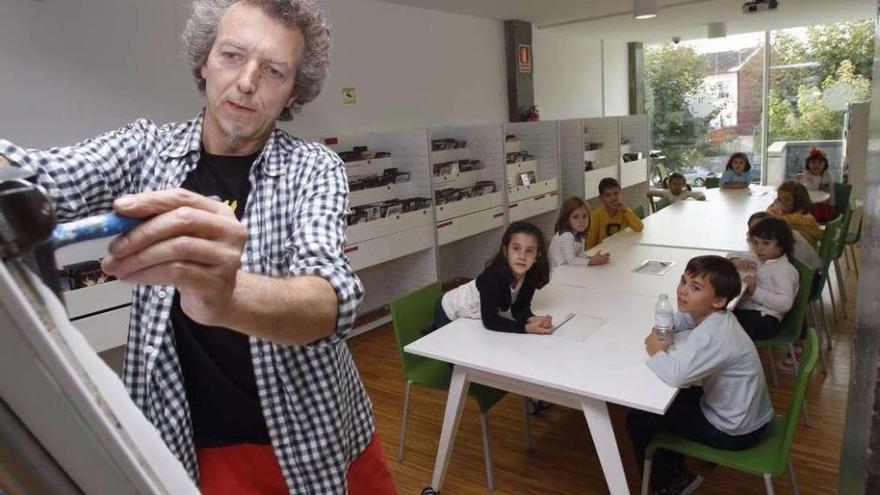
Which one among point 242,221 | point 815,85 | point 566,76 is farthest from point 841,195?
point 242,221

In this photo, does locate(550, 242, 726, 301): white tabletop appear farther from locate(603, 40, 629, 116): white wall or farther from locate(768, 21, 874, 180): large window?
locate(768, 21, 874, 180): large window

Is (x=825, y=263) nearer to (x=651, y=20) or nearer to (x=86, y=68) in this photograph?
(x=651, y=20)

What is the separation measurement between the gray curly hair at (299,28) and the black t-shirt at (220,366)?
0.17 metres

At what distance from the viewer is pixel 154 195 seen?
1.44ft

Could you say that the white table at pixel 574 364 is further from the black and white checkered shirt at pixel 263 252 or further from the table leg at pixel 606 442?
the black and white checkered shirt at pixel 263 252

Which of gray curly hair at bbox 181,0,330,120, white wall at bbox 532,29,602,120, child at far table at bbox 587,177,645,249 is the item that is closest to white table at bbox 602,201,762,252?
child at far table at bbox 587,177,645,249

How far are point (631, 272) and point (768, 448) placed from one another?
4.67 ft

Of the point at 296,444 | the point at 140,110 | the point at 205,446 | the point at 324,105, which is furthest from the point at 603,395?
the point at 324,105

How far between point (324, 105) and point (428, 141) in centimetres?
84

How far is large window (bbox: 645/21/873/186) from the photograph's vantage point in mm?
7680

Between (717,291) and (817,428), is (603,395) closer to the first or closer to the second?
(717,291)

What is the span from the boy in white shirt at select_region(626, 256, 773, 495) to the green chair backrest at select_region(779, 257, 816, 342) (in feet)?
3.18

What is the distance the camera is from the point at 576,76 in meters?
7.76

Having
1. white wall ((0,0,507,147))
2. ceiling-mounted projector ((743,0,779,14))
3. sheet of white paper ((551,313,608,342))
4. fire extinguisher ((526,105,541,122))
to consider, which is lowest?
sheet of white paper ((551,313,608,342))
